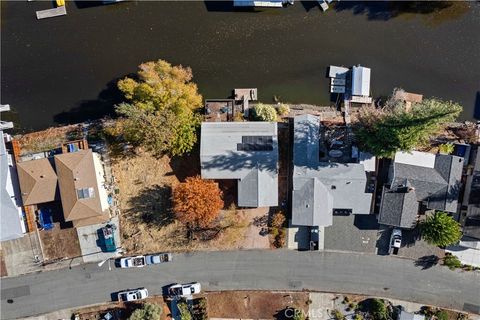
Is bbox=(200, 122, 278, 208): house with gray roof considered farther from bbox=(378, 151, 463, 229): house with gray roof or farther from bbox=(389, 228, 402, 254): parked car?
bbox=(389, 228, 402, 254): parked car

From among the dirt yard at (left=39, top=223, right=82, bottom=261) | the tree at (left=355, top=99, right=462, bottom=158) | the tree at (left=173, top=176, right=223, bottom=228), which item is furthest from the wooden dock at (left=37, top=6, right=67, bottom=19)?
the tree at (left=355, top=99, right=462, bottom=158)

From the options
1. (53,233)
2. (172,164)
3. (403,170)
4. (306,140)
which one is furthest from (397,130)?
(53,233)

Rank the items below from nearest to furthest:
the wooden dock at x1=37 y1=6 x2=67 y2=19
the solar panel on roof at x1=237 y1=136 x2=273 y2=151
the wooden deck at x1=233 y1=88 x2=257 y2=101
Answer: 1. the solar panel on roof at x1=237 y1=136 x2=273 y2=151
2. the wooden dock at x1=37 y1=6 x2=67 y2=19
3. the wooden deck at x1=233 y1=88 x2=257 y2=101

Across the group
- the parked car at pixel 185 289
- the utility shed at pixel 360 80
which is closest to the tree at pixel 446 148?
the utility shed at pixel 360 80

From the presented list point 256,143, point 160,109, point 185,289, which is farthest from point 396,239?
point 160,109

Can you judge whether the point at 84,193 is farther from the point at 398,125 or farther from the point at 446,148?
the point at 446,148

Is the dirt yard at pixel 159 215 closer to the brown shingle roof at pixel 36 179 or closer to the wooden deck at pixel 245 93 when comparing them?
the brown shingle roof at pixel 36 179
